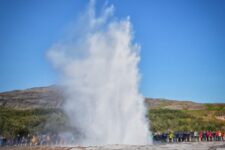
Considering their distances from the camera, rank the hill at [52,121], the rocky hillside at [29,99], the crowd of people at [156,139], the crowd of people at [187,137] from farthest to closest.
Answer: the rocky hillside at [29,99] → the hill at [52,121] → the crowd of people at [187,137] → the crowd of people at [156,139]

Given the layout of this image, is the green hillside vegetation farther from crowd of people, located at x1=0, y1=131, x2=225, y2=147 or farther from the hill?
crowd of people, located at x1=0, y1=131, x2=225, y2=147

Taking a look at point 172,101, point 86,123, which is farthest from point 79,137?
point 172,101

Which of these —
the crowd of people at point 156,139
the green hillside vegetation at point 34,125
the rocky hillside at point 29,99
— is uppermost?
the rocky hillside at point 29,99

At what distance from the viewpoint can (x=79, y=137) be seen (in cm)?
3503

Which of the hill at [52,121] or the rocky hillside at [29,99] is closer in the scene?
the hill at [52,121]

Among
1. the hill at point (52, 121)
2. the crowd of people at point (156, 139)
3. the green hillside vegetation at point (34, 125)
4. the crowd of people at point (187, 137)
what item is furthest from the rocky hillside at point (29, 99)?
the crowd of people at point (187, 137)

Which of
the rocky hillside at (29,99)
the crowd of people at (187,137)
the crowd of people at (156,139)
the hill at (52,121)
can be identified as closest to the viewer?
the crowd of people at (156,139)

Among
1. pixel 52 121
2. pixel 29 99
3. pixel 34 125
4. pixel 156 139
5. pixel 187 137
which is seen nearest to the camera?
pixel 156 139

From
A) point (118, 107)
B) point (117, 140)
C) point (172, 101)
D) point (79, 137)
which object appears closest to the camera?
point (117, 140)

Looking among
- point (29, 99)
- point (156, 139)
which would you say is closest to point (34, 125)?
point (156, 139)

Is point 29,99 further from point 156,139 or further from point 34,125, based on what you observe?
point 156,139

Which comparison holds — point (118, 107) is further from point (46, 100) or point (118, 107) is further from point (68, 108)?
point (46, 100)

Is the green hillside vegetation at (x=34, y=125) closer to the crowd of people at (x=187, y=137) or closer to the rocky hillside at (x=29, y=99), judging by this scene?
the crowd of people at (x=187, y=137)

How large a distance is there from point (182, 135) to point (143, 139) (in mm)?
9197
